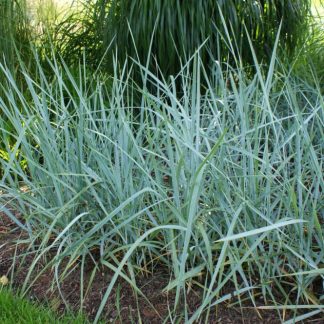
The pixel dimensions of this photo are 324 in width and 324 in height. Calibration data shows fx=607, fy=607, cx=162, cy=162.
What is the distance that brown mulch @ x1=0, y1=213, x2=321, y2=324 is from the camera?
2029 millimetres

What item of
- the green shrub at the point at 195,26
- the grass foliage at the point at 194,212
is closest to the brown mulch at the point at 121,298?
the grass foliage at the point at 194,212

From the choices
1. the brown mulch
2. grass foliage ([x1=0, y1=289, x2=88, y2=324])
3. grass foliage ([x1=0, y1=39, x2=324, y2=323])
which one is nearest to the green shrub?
grass foliage ([x1=0, y1=39, x2=324, y2=323])

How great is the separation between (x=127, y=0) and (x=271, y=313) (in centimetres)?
259

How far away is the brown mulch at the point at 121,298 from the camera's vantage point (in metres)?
2.03

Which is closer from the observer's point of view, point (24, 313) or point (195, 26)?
point (24, 313)

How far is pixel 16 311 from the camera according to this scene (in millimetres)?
2188

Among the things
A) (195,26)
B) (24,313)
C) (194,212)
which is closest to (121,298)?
(24,313)

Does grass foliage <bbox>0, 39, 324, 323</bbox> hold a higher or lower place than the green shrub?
lower

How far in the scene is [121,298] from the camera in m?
2.17

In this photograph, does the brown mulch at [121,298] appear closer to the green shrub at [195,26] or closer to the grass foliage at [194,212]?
the grass foliage at [194,212]

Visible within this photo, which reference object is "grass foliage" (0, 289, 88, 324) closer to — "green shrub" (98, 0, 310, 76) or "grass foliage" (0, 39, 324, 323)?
"grass foliage" (0, 39, 324, 323)

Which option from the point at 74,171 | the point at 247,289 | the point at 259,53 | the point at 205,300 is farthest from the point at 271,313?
the point at 259,53

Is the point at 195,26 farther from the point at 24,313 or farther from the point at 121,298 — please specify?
the point at 24,313

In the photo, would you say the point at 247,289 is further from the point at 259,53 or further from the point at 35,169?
the point at 259,53
